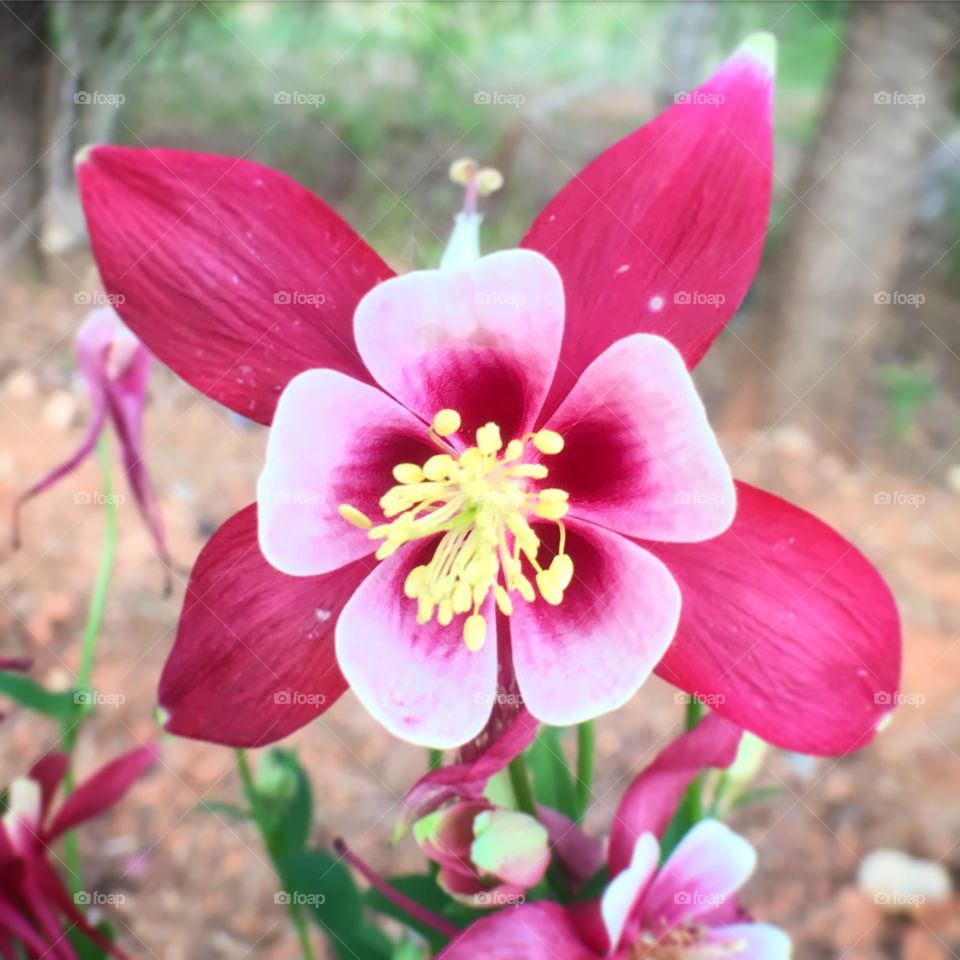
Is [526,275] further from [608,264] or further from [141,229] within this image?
[141,229]

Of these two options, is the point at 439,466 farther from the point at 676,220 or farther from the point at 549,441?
the point at 676,220

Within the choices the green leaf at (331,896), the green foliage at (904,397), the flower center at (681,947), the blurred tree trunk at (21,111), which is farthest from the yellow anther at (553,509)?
the green foliage at (904,397)

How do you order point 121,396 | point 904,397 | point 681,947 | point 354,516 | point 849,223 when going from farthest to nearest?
1. point 904,397
2. point 849,223
3. point 121,396
4. point 681,947
5. point 354,516

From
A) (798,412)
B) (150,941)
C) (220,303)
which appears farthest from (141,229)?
Answer: (798,412)

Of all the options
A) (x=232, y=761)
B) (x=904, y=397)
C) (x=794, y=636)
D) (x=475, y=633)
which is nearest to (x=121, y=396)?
(x=475, y=633)

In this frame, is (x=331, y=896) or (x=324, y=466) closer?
(x=324, y=466)

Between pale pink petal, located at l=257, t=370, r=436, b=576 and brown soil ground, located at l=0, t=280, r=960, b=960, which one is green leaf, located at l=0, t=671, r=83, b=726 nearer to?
pale pink petal, located at l=257, t=370, r=436, b=576

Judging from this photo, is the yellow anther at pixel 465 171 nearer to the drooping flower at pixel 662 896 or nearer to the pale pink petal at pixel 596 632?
the pale pink petal at pixel 596 632

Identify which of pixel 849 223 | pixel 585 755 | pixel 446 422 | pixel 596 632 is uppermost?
pixel 446 422
